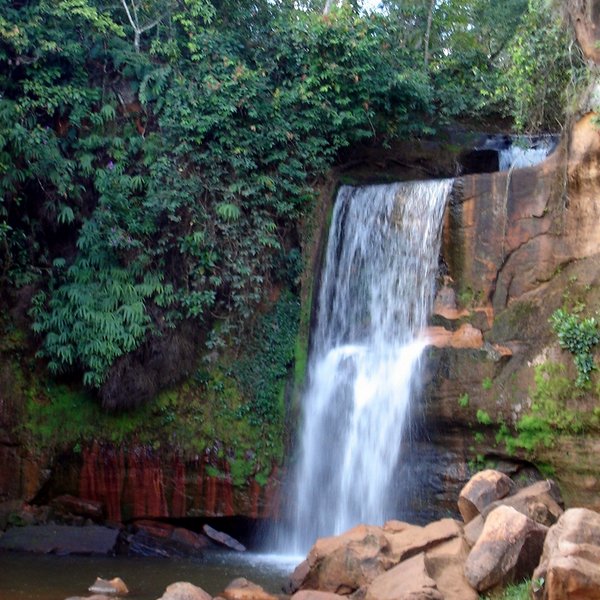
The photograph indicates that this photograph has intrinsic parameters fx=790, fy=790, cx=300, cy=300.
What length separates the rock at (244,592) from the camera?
363 inches

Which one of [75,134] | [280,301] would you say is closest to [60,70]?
[75,134]

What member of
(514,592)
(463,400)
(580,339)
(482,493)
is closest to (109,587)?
(482,493)

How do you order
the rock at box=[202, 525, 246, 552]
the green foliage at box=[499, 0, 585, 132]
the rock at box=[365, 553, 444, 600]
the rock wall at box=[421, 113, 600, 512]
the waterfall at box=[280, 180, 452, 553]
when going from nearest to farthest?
the rock at box=[365, 553, 444, 600] < the rock wall at box=[421, 113, 600, 512] < the waterfall at box=[280, 180, 452, 553] < the rock at box=[202, 525, 246, 552] < the green foliage at box=[499, 0, 585, 132]

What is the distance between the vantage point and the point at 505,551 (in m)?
8.00

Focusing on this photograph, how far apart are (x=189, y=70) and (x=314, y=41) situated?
8.63 feet

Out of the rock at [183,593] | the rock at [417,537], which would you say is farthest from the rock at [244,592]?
the rock at [417,537]

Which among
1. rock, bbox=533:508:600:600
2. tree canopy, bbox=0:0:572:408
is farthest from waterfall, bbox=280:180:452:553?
rock, bbox=533:508:600:600

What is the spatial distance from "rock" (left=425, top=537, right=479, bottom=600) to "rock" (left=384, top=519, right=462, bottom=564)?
0.09 metres

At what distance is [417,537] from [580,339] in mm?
3857

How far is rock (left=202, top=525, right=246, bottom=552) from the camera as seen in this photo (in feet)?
43.4

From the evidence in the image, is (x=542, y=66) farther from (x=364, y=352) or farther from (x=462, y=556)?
(x=462, y=556)

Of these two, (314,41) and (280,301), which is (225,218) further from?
(314,41)

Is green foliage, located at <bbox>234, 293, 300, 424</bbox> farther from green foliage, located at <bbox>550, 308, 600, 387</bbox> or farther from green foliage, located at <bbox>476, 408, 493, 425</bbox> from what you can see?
green foliage, located at <bbox>550, 308, 600, 387</bbox>

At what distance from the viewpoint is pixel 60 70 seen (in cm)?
1533
